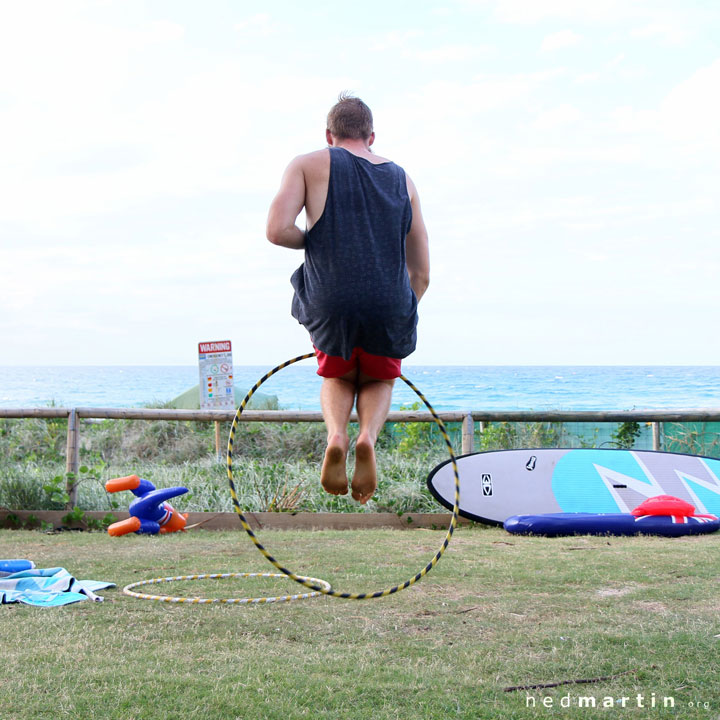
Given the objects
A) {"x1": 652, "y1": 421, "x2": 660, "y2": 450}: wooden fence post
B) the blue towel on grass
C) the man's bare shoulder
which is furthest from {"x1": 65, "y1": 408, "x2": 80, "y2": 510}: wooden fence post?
{"x1": 652, "y1": 421, "x2": 660, "y2": 450}: wooden fence post

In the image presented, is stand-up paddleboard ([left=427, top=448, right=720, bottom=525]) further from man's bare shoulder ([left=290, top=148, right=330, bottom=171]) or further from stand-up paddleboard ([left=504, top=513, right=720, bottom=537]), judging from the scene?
man's bare shoulder ([left=290, top=148, right=330, bottom=171])

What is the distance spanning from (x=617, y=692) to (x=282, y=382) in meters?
39.4

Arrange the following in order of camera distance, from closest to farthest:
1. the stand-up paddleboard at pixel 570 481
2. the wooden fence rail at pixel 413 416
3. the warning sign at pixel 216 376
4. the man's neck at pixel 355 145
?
the man's neck at pixel 355 145 → the stand-up paddleboard at pixel 570 481 → the wooden fence rail at pixel 413 416 → the warning sign at pixel 216 376

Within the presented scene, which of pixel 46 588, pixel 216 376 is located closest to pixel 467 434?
pixel 216 376

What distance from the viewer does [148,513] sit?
608cm

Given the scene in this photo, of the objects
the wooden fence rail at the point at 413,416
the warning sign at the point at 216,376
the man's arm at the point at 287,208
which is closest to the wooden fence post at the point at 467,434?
the wooden fence rail at the point at 413,416

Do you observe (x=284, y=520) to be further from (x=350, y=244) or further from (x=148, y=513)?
(x=350, y=244)

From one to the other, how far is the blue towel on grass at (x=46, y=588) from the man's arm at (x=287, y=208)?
2.21 m

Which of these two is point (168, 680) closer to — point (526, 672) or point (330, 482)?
point (330, 482)

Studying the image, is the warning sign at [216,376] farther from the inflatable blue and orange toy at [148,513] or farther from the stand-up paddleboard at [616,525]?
the stand-up paddleboard at [616,525]

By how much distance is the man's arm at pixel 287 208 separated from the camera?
3.05 m

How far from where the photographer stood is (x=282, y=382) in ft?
137

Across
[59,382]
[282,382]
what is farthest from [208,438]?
[59,382]

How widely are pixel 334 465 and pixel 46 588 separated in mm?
1934
